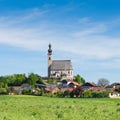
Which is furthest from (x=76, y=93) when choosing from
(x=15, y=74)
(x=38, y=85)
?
(x=15, y=74)

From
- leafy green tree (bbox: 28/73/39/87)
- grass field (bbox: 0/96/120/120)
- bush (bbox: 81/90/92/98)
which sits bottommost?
grass field (bbox: 0/96/120/120)

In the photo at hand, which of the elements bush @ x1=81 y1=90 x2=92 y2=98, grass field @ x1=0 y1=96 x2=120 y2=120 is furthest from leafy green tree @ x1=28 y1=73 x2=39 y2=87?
grass field @ x1=0 y1=96 x2=120 y2=120

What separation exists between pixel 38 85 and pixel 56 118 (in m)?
139

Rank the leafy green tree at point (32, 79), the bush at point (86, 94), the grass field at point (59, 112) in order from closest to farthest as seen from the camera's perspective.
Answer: the grass field at point (59, 112)
the bush at point (86, 94)
the leafy green tree at point (32, 79)

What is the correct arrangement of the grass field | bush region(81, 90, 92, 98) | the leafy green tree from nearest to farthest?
the grass field
bush region(81, 90, 92, 98)
the leafy green tree

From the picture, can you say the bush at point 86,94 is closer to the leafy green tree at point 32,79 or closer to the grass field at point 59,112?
the leafy green tree at point 32,79

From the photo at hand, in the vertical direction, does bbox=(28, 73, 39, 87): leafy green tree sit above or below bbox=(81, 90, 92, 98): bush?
above

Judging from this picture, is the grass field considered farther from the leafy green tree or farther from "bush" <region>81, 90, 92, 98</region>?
A: the leafy green tree

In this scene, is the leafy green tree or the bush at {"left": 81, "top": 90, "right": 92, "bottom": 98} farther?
the leafy green tree

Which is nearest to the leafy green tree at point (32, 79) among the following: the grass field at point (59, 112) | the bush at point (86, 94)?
the bush at point (86, 94)

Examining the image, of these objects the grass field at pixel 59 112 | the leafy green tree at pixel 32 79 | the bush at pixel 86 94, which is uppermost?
the leafy green tree at pixel 32 79

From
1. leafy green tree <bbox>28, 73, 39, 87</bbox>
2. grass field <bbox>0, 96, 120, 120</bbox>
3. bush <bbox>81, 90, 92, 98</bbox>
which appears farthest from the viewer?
leafy green tree <bbox>28, 73, 39, 87</bbox>

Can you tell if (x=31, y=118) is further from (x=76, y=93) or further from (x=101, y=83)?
(x=101, y=83)

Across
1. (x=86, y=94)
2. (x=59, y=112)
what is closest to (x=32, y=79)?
(x=86, y=94)
